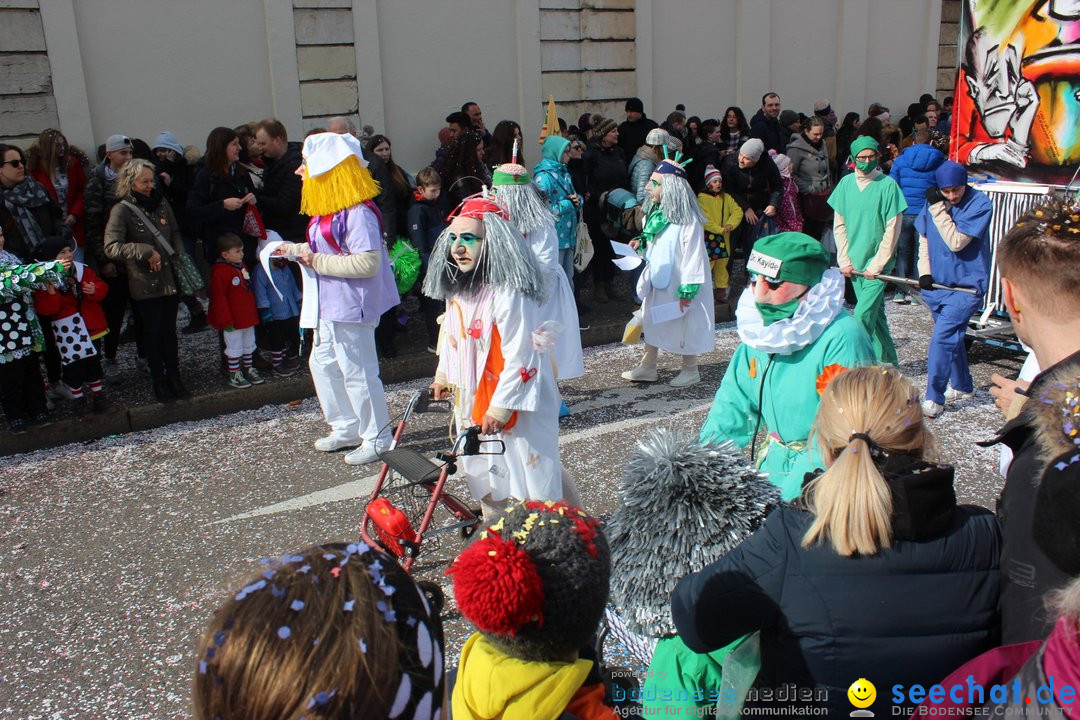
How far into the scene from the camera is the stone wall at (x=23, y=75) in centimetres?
887

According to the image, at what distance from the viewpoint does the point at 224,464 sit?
234 inches

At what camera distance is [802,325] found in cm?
336

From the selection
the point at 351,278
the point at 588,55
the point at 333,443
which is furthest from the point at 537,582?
the point at 588,55

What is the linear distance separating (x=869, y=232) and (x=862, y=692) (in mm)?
5681

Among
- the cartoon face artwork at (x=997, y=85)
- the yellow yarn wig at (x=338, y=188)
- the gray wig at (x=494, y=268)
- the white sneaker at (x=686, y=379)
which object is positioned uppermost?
the cartoon face artwork at (x=997, y=85)

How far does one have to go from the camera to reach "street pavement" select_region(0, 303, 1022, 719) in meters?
3.76

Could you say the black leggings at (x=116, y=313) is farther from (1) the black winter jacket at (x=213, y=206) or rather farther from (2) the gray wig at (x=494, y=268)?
(2) the gray wig at (x=494, y=268)

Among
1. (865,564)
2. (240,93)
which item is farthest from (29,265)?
(865,564)

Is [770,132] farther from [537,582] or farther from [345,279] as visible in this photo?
[537,582]

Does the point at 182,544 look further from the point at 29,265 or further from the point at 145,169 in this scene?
the point at 145,169

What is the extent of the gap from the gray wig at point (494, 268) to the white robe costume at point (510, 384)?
43mm

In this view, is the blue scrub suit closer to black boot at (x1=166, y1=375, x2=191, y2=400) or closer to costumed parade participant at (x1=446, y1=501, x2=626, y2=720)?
costumed parade participant at (x1=446, y1=501, x2=626, y2=720)

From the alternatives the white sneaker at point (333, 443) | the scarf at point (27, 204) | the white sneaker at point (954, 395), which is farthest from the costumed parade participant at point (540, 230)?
the scarf at point (27, 204)

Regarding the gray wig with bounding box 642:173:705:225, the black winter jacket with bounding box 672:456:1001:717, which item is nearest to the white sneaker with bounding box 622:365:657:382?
the gray wig with bounding box 642:173:705:225
